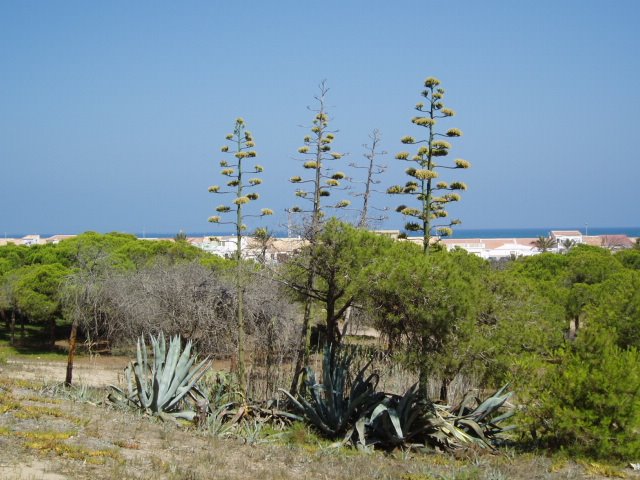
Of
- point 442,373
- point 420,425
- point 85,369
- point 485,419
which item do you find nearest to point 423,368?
point 442,373

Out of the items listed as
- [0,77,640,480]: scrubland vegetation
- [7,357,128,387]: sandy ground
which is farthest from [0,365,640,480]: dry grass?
[7,357,128,387]: sandy ground

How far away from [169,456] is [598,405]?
18.6 feet

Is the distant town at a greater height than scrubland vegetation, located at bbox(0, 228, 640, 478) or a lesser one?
greater

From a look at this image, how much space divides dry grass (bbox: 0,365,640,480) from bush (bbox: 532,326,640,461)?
0.46 meters

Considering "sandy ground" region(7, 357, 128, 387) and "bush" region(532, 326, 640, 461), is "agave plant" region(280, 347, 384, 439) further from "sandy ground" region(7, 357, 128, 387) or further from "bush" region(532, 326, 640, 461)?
"sandy ground" region(7, 357, 128, 387)

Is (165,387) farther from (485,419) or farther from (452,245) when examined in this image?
(452,245)

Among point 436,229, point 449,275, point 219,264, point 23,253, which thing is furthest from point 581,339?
point 23,253

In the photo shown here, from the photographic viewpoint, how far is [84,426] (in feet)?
Result: 28.0

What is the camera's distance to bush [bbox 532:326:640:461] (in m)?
9.52

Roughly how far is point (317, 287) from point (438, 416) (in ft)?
23.6

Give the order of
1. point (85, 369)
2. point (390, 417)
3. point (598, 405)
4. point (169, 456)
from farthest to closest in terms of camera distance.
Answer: point (85, 369), point (390, 417), point (598, 405), point (169, 456)

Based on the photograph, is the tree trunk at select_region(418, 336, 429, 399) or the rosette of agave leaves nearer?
the rosette of agave leaves

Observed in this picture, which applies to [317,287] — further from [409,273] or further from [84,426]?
[84,426]

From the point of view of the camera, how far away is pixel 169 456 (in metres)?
7.82
